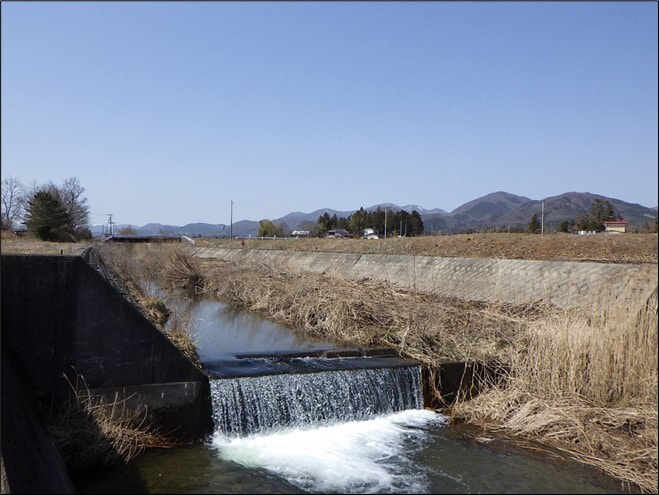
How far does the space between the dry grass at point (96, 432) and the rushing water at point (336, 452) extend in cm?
19

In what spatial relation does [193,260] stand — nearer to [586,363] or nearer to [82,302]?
[82,302]

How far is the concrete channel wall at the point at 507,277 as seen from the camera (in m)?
11.2

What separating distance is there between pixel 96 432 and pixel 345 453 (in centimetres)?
308

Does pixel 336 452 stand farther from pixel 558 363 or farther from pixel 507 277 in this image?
pixel 507 277

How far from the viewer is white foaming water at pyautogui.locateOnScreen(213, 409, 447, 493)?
6.34 meters

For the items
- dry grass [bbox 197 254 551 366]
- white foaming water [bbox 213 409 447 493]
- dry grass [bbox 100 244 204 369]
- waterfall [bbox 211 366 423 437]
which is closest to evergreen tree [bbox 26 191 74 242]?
dry grass [bbox 100 244 204 369]

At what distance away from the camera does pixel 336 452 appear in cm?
723

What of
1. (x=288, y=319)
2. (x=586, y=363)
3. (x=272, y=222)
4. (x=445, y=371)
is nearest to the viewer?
(x=586, y=363)

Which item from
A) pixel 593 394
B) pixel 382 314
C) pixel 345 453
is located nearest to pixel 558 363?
pixel 593 394

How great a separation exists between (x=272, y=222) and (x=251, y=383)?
65840 mm

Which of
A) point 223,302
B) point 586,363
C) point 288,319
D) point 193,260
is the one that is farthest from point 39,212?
point 586,363

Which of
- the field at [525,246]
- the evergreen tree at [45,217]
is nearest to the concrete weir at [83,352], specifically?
the field at [525,246]

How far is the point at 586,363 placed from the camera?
292 inches

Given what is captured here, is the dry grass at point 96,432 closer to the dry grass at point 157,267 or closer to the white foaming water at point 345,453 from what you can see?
the white foaming water at point 345,453
